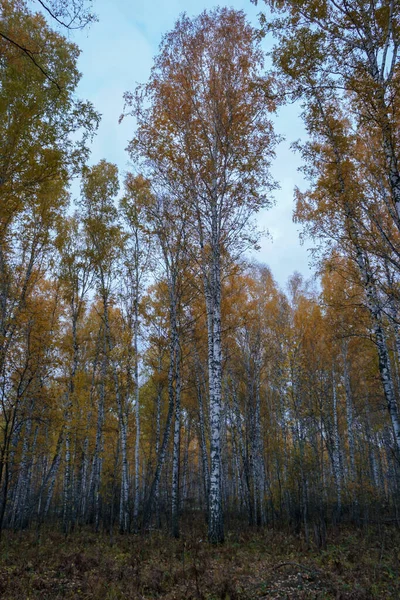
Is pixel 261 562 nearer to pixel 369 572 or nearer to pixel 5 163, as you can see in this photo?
pixel 369 572

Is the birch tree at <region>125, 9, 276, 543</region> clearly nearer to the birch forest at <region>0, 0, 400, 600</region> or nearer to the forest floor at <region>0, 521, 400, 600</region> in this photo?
the birch forest at <region>0, 0, 400, 600</region>

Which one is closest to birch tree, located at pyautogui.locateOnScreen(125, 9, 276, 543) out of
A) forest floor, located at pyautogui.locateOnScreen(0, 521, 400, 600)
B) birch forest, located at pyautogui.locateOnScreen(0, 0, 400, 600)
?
birch forest, located at pyautogui.locateOnScreen(0, 0, 400, 600)

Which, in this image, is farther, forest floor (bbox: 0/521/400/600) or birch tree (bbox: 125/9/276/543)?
birch tree (bbox: 125/9/276/543)

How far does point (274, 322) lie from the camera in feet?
57.1

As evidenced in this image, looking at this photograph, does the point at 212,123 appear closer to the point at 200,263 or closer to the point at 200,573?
the point at 200,263

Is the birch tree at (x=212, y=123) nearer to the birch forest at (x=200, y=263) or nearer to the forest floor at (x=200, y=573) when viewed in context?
the birch forest at (x=200, y=263)

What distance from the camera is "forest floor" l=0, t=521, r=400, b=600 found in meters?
4.55

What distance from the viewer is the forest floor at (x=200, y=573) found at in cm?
455

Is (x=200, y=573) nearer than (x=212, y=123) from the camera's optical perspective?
Yes

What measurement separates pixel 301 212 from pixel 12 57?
839 cm

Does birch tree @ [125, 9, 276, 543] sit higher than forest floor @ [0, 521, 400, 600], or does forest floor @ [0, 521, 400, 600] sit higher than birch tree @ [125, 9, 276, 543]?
birch tree @ [125, 9, 276, 543]

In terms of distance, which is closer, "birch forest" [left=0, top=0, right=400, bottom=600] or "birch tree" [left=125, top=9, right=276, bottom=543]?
"birch forest" [left=0, top=0, right=400, bottom=600]

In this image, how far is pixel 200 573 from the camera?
526 cm

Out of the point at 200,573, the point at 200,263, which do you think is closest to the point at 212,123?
the point at 200,263
